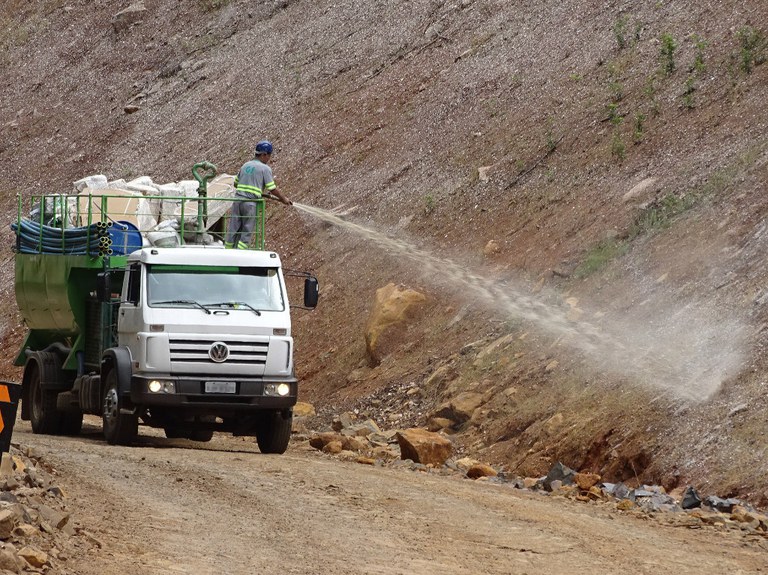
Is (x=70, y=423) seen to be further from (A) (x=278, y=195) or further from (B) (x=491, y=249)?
(B) (x=491, y=249)

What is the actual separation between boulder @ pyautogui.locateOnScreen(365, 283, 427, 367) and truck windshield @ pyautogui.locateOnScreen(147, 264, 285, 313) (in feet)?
19.5

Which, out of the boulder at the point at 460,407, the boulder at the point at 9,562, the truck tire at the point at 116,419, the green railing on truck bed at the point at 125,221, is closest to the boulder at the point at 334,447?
the boulder at the point at 460,407

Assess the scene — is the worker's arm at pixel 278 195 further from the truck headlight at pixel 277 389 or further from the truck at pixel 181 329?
the truck headlight at pixel 277 389

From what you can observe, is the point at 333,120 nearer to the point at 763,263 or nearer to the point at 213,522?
the point at 763,263

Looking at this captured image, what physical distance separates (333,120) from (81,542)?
2414cm

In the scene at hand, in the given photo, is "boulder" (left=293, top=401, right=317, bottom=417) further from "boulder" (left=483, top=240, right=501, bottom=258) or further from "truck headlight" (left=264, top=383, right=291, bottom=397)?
"truck headlight" (left=264, top=383, right=291, bottom=397)

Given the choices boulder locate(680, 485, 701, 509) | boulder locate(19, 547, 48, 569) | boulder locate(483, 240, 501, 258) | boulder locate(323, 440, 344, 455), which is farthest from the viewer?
boulder locate(483, 240, 501, 258)

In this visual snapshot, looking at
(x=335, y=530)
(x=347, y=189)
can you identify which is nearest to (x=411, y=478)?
(x=335, y=530)

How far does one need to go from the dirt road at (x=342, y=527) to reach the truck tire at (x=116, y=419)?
1455 millimetres

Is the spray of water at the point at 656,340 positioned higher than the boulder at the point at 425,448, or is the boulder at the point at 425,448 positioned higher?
the spray of water at the point at 656,340

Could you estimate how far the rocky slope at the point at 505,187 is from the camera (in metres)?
18.8

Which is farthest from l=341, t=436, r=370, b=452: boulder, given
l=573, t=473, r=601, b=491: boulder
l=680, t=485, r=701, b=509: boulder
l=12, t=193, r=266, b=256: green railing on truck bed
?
l=680, t=485, r=701, b=509: boulder

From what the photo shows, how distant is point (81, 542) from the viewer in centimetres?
1105

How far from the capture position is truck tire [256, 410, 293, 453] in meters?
18.8
